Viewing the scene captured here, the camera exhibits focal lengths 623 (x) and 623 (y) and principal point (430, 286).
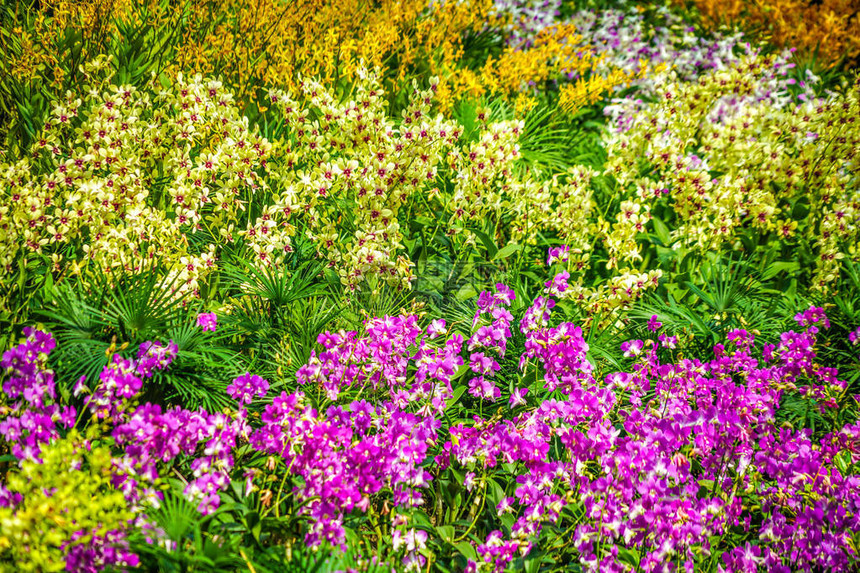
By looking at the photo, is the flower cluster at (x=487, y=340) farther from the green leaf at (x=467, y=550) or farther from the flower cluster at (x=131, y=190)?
the flower cluster at (x=131, y=190)

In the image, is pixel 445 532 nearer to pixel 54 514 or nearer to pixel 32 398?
pixel 54 514

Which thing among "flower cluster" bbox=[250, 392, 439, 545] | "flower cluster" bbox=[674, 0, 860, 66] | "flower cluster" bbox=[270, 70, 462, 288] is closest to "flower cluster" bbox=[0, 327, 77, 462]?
"flower cluster" bbox=[250, 392, 439, 545]

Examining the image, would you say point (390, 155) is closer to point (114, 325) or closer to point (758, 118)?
point (114, 325)

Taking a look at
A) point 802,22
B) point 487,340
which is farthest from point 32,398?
point 802,22

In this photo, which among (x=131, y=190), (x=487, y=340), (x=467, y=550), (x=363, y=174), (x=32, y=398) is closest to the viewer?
(x=32, y=398)

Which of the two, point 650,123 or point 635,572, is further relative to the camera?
point 650,123

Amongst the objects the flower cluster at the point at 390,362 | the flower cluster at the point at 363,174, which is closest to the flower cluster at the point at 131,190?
the flower cluster at the point at 363,174

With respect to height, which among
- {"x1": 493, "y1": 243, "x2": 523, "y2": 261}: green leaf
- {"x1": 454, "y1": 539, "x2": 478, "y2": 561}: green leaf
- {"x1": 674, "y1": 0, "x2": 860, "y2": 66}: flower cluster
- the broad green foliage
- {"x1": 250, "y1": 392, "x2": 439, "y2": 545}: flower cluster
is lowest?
{"x1": 454, "y1": 539, "x2": 478, "y2": 561}: green leaf

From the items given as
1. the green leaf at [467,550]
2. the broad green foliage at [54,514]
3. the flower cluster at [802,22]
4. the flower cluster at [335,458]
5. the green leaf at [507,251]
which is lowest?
the green leaf at [467,550]

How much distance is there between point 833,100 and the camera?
4.51m

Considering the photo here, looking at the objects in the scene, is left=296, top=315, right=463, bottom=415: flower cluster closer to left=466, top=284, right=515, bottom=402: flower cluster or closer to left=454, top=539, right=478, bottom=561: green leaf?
left=466, top=284, right=515, bottom=402: flower cluster

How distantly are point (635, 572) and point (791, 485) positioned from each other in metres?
0.72

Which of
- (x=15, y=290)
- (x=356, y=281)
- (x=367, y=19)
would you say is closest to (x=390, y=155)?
(x=356, y=281)

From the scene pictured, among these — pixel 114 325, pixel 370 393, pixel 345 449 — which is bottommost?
pixel 370 393
